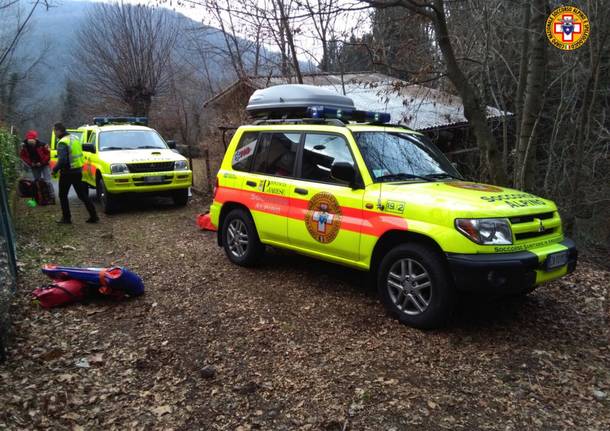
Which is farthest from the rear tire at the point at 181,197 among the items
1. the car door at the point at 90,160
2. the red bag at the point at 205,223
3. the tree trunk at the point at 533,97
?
the tree trunk at the point at 533,97

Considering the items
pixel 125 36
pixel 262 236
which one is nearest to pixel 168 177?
pixel 262 236

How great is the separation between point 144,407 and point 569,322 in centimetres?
393

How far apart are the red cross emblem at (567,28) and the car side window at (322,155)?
481 centimetres

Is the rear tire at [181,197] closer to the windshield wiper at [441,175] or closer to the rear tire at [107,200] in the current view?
the rear tire at [107,200]

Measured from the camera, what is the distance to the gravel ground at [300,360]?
3.23m

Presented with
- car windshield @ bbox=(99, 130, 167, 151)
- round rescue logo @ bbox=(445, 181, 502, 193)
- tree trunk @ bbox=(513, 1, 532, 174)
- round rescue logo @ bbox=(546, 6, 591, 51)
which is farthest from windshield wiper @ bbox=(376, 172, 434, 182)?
car windshield @ bbox=(99, 130, 167, 151)

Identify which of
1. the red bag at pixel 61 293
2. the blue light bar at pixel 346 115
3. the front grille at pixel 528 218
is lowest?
the red bag at pixel 61 293

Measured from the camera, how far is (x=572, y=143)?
9.91m

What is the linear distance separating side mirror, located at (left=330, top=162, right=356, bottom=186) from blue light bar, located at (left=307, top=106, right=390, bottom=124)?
0.97 meters

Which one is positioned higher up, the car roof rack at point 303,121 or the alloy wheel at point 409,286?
the car roof rack at point 303,121

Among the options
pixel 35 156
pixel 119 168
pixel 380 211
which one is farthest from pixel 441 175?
pixel 35 156

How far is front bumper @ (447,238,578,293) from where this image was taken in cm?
383

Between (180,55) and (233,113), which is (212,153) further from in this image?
(180,55)

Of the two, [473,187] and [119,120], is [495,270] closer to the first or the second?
[473,187]
